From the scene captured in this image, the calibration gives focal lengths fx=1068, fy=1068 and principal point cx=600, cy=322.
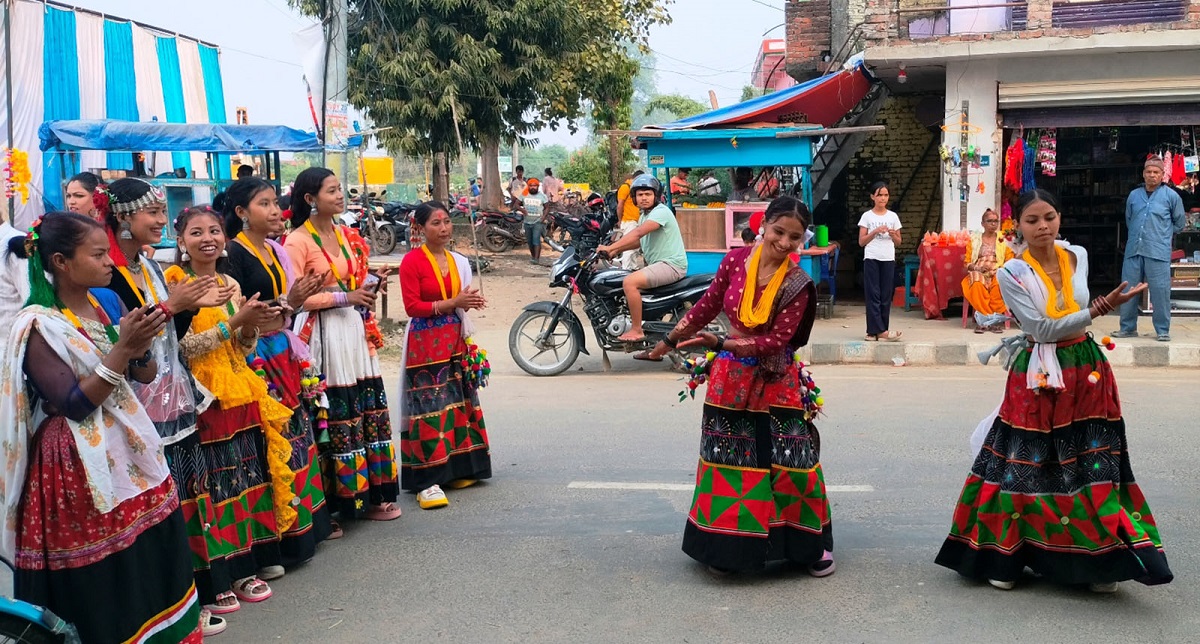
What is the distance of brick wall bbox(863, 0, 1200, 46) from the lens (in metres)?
12.4

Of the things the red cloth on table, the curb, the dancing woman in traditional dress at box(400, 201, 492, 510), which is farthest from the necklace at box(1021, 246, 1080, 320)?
the red cloth on table

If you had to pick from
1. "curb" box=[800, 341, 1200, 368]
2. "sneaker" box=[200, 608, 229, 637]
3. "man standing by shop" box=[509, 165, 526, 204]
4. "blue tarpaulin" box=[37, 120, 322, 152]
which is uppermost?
"blue tarpaulin" box=[37, 120, 322, 152]

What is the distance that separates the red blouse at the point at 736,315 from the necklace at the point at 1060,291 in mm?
917

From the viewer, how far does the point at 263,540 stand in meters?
4.65

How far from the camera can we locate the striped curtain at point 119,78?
1825 cm

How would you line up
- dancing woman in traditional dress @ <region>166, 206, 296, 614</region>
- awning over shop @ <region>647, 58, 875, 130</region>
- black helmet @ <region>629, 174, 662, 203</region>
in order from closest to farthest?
dancing woman in traditional dress @ <region>166, 206, 296, 614</region> → black helmet @ <region>629, 174, 662, 203</region> → awning over shop @ <region>647, 58, 875, 130</region>

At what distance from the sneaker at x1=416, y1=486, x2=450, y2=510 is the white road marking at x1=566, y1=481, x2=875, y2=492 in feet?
2.51

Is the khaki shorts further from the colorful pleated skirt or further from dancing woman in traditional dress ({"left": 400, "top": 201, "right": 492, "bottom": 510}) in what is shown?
the colorful pleated skirt

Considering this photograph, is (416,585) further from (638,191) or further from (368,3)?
(368,3)

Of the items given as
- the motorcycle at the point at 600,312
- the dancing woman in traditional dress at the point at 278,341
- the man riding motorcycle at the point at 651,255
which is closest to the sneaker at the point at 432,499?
the dancing woman in traditional dress at the point at 278,341

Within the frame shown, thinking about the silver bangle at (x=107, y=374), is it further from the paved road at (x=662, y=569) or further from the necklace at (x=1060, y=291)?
the necklace at (x=1060, y=291)

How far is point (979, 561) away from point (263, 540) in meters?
3.02

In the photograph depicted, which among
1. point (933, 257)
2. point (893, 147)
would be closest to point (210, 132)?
point (933, 257)

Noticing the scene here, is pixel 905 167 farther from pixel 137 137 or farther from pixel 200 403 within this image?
pixel 200 403
